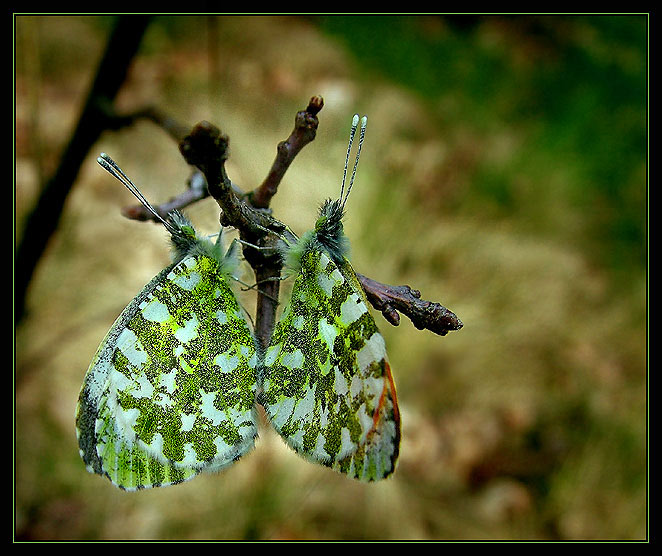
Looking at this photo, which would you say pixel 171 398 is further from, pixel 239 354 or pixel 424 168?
pixel 424 168

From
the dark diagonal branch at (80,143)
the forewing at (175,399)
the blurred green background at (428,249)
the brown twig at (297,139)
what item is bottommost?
the forewing at (175,399)

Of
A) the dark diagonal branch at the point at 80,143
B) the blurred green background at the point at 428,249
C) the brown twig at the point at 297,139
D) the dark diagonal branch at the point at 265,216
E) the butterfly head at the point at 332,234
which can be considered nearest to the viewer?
the dark diagonal branch at the point at 265,216

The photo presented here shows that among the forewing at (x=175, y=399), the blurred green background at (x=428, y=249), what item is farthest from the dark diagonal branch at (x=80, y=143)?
the blurred green background at (x=428, y=249)

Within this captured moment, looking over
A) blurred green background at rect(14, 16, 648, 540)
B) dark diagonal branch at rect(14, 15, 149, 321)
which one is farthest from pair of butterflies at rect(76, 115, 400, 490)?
blurred green background at rect(14, 16, 648, 540)

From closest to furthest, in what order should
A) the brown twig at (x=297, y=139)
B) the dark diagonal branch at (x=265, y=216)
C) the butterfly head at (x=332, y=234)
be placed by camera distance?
1. the dark diagonal branch at (x=265, y=216)
2. the brown twig at (x=297, y=139)
3. the butterfly head at (x=332, y=234)

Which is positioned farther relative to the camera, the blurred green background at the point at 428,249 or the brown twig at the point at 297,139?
the blurred green background at the point at 428,249

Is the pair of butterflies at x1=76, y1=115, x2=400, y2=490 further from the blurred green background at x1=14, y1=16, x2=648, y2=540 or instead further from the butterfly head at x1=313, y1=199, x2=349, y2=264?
the blurred green background at x1=14, y1=16, x2=648, y2=540

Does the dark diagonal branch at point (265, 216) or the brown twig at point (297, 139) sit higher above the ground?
the brown twig at point (297, 139)

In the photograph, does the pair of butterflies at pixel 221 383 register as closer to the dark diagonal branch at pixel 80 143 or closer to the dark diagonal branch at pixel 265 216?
the dark diagonal branch at pixel 265 216

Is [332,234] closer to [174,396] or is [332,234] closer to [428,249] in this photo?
[174,396]
